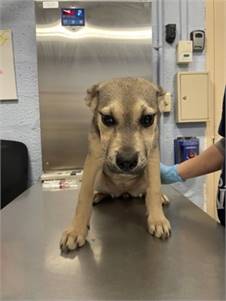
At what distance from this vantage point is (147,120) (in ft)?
2.56

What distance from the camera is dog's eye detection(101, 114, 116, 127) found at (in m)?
0.76

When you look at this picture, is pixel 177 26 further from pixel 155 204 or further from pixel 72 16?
pixel 155 204

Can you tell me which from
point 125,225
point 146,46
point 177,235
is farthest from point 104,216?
point 146,46

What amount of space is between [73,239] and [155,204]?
24cm

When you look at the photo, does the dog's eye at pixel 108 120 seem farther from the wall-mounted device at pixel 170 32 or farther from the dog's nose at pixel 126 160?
the wall-mounted device at pixel 170 32

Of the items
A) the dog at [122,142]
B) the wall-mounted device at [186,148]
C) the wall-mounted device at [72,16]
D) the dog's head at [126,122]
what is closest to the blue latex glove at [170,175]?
the dog at [122,142]

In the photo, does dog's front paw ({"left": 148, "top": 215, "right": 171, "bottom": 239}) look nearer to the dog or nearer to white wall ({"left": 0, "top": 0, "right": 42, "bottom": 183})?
the dog

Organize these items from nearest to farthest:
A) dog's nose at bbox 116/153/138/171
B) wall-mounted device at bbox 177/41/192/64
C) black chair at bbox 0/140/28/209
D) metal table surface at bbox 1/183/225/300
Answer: metal table surface at bbox 1/183/225/300, dog's nose at bbox 116/153/138/171, black chair at bbox 0/140/28/209, wall-mounted device at bbox 177/41/192/64

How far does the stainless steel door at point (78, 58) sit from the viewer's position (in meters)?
1.71

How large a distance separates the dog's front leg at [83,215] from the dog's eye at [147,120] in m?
0.16

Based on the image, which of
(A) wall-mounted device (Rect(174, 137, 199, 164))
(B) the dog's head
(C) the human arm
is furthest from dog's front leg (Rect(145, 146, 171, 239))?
(A) wall-mounted device (Rect(174, 137, 199, 164))

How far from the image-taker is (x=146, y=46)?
1729 mm

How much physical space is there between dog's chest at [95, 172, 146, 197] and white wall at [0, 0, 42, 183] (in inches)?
34.0

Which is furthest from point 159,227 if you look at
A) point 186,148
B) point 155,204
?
point 186,148
